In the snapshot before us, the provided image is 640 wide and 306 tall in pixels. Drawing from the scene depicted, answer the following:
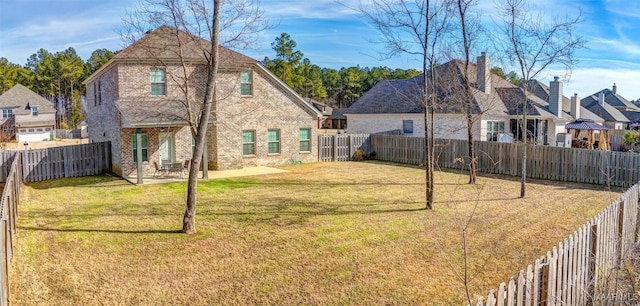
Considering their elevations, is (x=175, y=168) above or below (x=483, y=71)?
below

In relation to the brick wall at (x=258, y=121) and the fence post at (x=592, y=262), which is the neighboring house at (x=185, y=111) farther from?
the fence post at (x=592, y=262)

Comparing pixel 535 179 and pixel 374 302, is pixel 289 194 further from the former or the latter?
pixel 535 179

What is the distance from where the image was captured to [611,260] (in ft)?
24.3

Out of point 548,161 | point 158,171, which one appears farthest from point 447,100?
point 158,171

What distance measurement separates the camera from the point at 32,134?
57.5 meters

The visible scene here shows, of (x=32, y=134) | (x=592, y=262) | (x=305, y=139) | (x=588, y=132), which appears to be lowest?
(x=592, y=262)

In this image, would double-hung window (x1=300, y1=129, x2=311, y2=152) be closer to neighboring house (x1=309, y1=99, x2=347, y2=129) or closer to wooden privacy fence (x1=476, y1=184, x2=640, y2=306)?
wooden privacy fence (x1=476, y1=184, x2=640, y2=306)

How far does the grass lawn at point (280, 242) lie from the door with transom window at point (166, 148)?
170 inches

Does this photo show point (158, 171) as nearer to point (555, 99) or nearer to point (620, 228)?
point (620, 228)

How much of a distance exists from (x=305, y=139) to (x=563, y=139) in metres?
18.5

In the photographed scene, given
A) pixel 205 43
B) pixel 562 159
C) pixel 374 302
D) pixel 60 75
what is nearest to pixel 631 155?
pixel 562 159

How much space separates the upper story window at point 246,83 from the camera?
77.7 ft

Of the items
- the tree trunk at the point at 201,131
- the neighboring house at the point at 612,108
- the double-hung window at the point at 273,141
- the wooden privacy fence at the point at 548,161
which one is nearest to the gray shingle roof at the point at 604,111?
the neighboring house at the point at 612,108

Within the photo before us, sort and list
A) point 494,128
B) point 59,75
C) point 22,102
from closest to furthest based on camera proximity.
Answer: point 494,128, point 22,102, point 59,75
